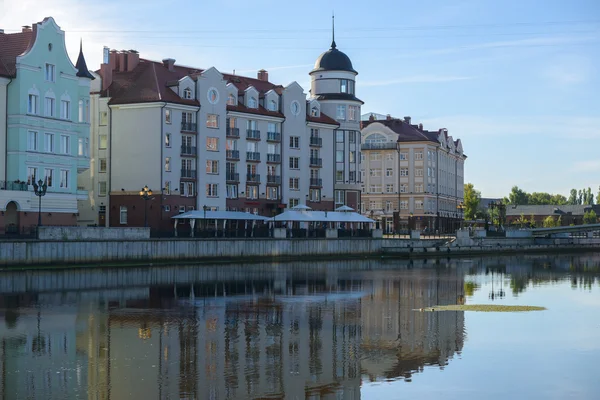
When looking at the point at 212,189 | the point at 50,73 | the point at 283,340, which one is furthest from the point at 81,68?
the point at 283,340

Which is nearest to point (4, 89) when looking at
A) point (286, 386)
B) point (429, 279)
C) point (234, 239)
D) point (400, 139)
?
point (234, 239)

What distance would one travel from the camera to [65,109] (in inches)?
3295

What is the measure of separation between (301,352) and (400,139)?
118568mm

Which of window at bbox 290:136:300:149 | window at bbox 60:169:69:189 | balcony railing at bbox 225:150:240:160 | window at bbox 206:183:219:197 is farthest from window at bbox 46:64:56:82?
window at bbox 290:136:300:149

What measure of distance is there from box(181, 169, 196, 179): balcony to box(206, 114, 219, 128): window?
5201 millimetres

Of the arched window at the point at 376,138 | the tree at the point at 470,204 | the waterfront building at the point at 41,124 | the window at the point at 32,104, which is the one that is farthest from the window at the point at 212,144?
the tree at the point at 470,204

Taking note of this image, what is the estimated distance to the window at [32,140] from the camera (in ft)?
261

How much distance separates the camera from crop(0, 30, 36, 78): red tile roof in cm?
7950

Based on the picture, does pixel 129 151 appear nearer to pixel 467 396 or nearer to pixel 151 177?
pixel 151 177

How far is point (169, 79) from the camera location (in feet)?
322

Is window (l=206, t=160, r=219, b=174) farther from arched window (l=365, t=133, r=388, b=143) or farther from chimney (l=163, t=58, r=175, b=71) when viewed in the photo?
arched window (l=365, t=133, r=388, b=143)

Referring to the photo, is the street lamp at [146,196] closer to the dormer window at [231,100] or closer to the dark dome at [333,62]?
the dormer window at [231,100]

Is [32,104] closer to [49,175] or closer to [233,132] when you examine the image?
[49,175]

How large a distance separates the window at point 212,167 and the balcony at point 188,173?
2.13 metres
